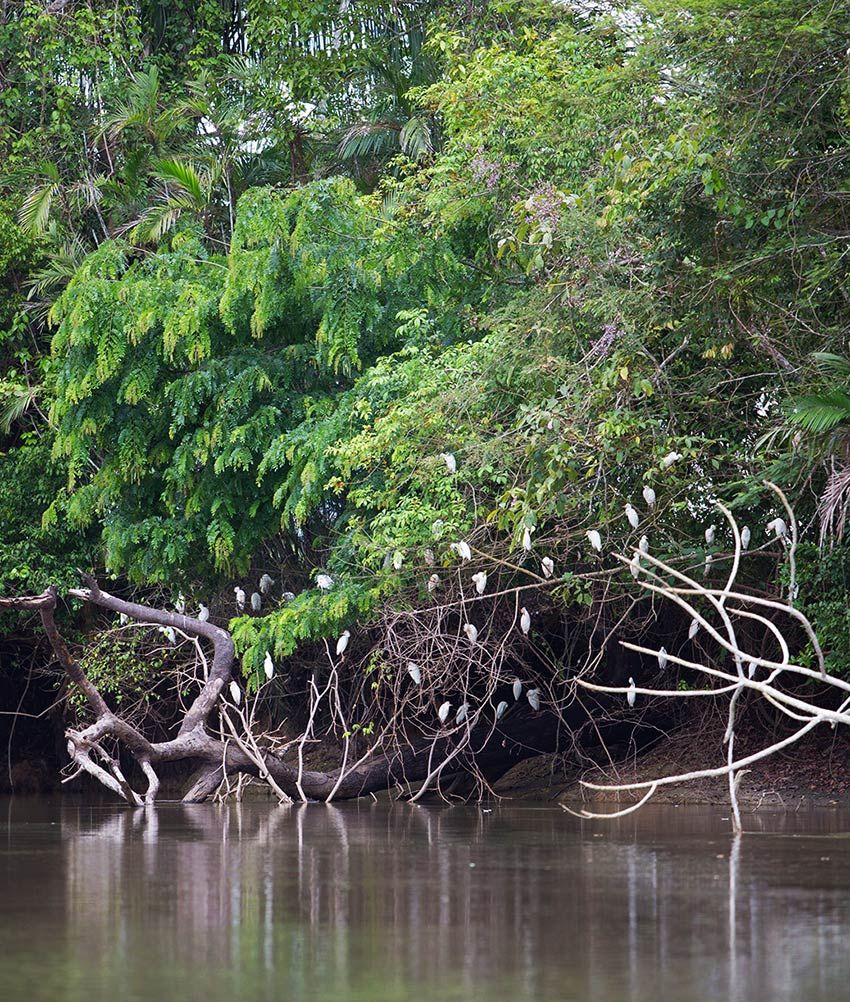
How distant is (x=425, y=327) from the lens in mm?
14047

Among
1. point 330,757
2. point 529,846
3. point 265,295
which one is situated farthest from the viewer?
point 330,757

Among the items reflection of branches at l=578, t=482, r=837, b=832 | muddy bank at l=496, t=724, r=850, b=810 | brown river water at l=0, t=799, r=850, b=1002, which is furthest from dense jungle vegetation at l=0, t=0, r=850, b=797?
brown river water at l=0, t=799, r=850, b=1002

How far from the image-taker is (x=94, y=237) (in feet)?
64.7

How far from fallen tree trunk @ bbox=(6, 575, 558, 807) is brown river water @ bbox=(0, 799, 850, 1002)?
9.86 feet

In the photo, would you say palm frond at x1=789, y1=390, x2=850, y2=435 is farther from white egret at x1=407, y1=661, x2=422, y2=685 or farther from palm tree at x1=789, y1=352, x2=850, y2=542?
white egret at x1=407, y1=661, x2=422, y2=685

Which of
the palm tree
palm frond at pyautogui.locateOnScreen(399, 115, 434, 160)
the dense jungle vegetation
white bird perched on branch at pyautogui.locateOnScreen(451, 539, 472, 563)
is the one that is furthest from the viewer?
palm frond at pyautogui.locateOnScreen(399, 115, 434, 160)

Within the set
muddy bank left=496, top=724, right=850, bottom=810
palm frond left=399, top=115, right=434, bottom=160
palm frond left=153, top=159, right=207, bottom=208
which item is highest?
palm frond left=399, top=115, right=434, bottom=160

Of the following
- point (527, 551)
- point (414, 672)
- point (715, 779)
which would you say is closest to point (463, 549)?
point (527, 551)

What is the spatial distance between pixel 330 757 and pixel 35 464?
15.7 ft

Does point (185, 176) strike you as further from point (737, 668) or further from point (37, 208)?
point (737, 668)

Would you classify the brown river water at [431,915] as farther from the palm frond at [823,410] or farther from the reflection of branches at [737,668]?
the palm frond at [823,410]

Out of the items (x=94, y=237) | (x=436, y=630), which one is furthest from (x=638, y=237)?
(x=94, y=237)

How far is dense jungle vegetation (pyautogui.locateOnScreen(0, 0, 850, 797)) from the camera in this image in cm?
1132

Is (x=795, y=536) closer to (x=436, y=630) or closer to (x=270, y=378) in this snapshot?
(x=436, y=630)
